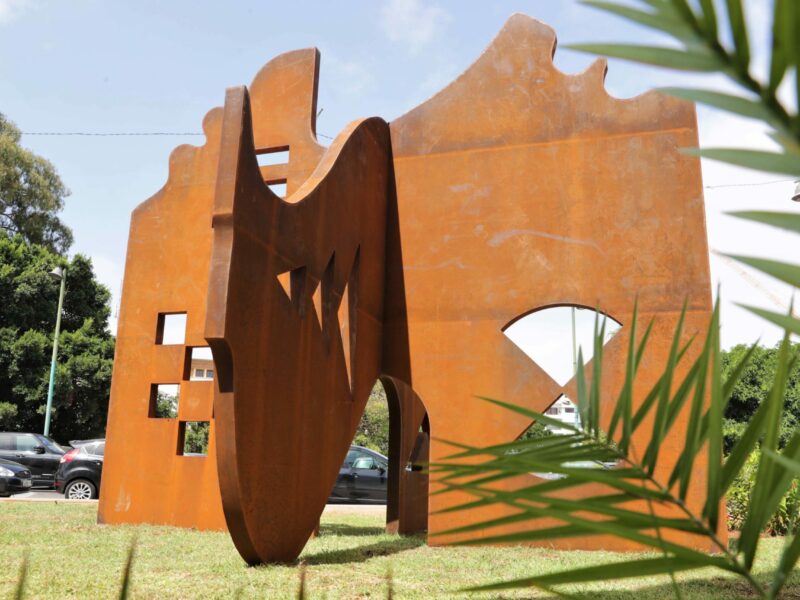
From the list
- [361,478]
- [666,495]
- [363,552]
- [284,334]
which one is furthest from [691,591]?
[361,478]

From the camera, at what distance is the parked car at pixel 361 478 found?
595 inches

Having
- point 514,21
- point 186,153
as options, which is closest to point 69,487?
point 186,153

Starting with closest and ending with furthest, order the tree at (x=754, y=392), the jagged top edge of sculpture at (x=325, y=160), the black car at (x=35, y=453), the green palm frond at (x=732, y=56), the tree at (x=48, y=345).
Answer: the green palm frond at (x=732, y=56) → the jagged top edge of sculpture at (x=325, y=160) → the black car at (x=35, y=453) → the tree at (x=754, y=392) → the tree at (x=48, y=345)

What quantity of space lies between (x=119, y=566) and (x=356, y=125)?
16.3ft

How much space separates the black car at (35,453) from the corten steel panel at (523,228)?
10.6m

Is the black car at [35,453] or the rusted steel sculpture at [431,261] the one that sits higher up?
the rusted steel sculpture at [431,261]

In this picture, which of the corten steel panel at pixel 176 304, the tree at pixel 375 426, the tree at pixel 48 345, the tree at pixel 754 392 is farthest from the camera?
the tree at pixel 375 426

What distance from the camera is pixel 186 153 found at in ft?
33.2

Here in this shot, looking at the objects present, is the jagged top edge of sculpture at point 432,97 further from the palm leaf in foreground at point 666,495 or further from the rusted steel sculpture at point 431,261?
the palm leaf in foreground at point 666,495

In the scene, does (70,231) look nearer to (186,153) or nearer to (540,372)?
(186,153)

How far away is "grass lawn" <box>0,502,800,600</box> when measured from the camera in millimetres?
4859

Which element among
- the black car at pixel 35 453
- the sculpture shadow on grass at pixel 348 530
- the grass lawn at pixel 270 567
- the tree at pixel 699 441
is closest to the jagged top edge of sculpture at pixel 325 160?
the grass lawn at pixel 270 567

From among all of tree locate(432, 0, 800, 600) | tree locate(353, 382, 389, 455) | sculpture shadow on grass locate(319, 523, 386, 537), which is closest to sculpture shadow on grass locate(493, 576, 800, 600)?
tree locate(432, 0, 800, 600)

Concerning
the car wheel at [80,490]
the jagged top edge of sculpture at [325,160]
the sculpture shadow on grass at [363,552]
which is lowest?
the car wheel at [80,490]
